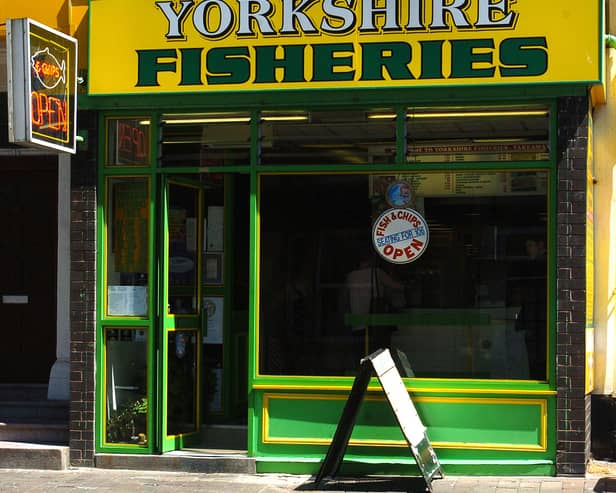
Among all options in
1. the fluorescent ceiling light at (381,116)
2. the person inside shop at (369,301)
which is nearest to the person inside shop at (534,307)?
the person inside shop at (369,301)

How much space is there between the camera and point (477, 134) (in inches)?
348

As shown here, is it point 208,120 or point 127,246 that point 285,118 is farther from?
point 127,246

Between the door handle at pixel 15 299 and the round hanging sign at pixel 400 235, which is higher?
the round hanging sign at pixel 400 235

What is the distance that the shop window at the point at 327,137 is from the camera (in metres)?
8.98

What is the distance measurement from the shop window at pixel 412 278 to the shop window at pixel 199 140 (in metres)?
0.51

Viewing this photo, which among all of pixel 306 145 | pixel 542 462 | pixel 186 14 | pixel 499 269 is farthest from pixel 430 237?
pixel 186 14

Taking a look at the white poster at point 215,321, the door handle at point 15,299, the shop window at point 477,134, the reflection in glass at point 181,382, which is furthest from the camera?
the door handle at point 15,299

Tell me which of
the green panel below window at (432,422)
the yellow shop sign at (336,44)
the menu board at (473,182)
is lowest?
the green panel below window at (432,422)

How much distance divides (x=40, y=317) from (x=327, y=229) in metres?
3.50

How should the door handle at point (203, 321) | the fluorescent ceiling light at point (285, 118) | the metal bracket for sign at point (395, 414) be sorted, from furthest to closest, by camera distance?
1. the door handle at point (203, 321)
2. the fluorescent ceiling light at point (285, 118)
3. the metal bracket for sign at point (395, 414)

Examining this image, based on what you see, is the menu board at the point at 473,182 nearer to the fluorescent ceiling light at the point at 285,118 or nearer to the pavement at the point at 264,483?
the fluorescent ceiling light at the point at 285,118

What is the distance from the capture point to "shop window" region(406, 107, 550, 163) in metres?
8.73

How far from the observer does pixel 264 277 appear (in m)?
9.22

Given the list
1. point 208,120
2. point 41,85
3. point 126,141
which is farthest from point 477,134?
point 41,85
